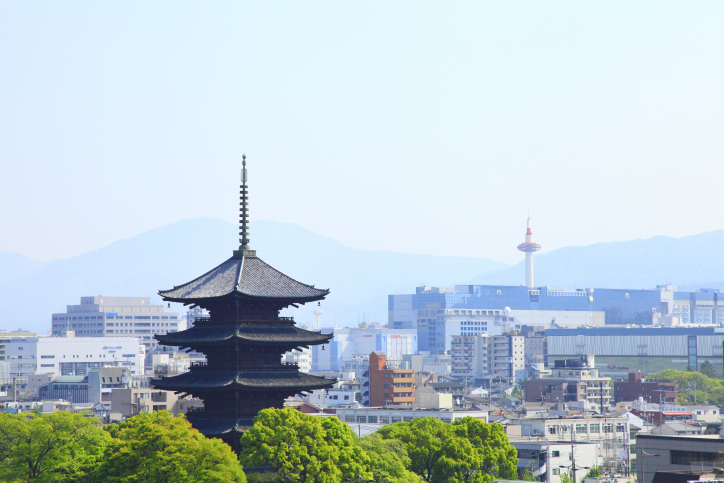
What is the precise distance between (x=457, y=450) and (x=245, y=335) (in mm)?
15844

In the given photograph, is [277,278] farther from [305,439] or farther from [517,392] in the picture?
[517,392]

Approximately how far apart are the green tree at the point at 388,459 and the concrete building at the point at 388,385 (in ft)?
285

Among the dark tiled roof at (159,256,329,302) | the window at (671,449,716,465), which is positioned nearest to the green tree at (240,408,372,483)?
the dark tiled roof at (159,256,329,302)

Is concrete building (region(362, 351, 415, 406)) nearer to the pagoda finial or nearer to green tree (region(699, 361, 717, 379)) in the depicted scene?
green tree (region(699, 361, 717, 379))

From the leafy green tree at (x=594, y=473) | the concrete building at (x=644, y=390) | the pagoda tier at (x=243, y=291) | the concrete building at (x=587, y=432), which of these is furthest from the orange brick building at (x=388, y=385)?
the pagoda tier at (x=243, y=291)

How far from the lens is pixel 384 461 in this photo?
194ft

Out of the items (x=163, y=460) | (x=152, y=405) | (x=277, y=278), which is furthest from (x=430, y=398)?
(x=163, y=460)

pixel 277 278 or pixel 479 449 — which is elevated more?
pixel 277 278

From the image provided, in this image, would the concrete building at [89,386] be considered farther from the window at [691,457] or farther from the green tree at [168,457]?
the green tree at [168,457]

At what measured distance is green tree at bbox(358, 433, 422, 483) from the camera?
2285 inches

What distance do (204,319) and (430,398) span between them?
74072 mm

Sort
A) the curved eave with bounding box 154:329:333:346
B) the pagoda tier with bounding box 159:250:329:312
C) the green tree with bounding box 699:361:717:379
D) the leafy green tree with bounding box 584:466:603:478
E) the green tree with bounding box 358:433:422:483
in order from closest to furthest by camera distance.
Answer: the curved eave with bounding box 154:329:333:346 → the pagoda tier with bounding box 159:250:329:312 → the green tree with bounding box 358:433:422:483 → the leafy green tree with bounding box 584:466:603:478 → the green tree with bounding box 699:361:717:379

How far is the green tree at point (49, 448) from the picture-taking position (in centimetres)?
5409

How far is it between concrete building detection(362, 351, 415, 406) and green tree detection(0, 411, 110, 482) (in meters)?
96.1
